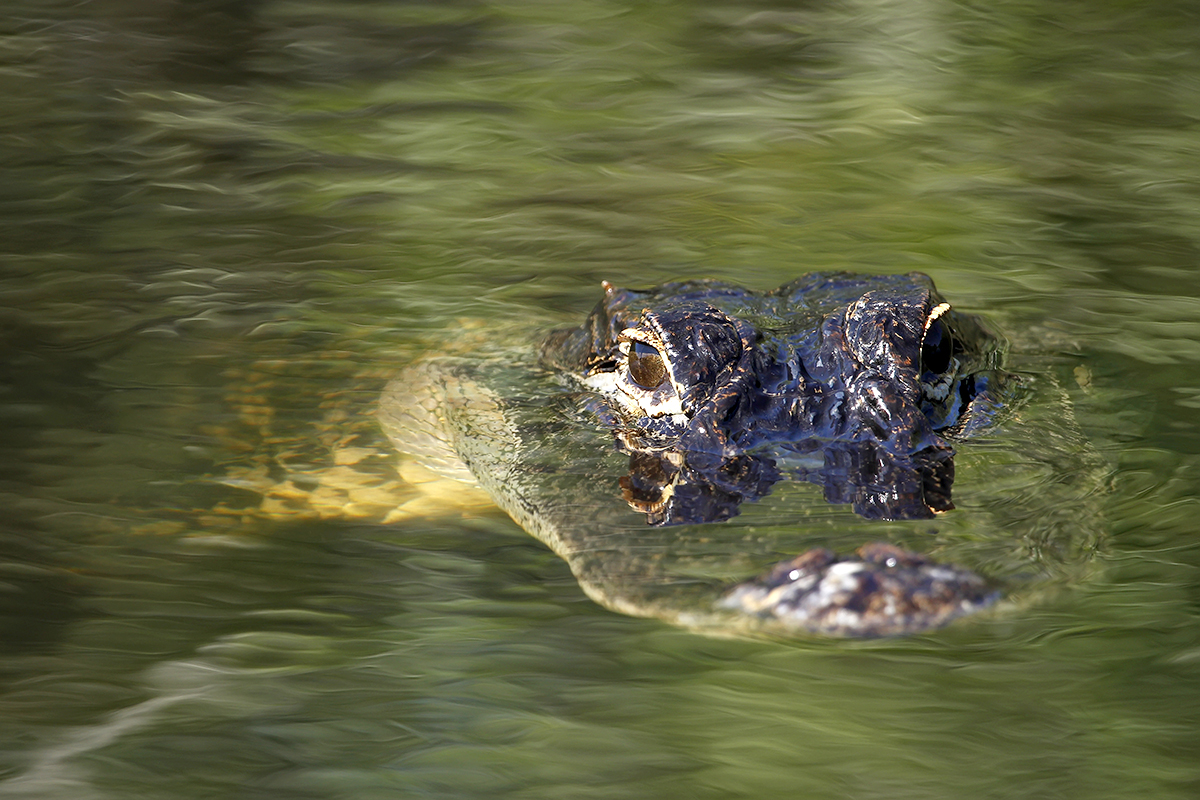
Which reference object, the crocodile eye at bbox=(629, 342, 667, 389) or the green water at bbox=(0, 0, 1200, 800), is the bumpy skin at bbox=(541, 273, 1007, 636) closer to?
the crocodile eye at bbox=(629, 342, 667, 389)

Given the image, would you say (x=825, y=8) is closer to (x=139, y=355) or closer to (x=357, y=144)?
(x=357, y=144)

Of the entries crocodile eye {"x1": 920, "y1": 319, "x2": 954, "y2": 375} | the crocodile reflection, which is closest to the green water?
the crocodile reflection

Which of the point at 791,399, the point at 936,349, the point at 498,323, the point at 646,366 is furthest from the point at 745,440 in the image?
the point at 498,323

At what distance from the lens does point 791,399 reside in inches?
136

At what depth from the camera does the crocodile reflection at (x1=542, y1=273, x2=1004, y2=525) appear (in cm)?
317

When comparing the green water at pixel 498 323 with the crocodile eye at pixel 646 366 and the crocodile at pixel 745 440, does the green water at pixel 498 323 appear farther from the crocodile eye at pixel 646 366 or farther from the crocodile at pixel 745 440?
the crocodile eye at pixel 646 366

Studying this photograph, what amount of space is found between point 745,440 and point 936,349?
0.65 meters

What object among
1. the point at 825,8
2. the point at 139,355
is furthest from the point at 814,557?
the point at 825,8

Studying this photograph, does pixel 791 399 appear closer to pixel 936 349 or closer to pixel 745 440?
pixel 745 440

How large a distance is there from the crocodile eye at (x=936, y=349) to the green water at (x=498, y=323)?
1.67 feet

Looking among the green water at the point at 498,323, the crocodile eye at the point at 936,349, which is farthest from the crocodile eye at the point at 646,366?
the crocodile eye at the point at 936,349

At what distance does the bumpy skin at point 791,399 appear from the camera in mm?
3098

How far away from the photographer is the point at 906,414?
3.35 m

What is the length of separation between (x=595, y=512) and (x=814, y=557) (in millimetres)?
605
